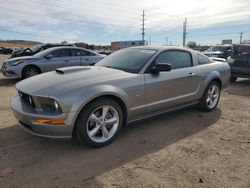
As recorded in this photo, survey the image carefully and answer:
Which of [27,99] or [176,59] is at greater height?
[176,59]

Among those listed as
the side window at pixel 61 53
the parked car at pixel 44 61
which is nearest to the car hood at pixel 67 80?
the parked car at pixel 44 61

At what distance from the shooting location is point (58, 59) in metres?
9.56

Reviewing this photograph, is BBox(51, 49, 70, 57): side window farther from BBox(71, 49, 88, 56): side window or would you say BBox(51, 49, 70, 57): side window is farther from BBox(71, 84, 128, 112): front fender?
BBox(71, 84, 128, 112): front fender

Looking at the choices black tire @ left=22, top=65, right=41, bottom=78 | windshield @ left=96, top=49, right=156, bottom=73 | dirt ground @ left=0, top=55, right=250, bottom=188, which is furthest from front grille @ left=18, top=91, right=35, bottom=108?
black tire @ left=22, top=65, right=41, bottom=78

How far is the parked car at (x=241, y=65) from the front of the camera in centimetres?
898

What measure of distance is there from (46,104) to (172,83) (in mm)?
2298

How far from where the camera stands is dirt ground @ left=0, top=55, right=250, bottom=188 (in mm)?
2783

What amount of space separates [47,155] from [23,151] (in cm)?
39

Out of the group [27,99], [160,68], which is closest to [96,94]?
[27,99]

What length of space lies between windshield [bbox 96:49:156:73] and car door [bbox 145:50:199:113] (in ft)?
0.67

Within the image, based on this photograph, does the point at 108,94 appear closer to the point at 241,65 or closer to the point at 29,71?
the point at 29,71

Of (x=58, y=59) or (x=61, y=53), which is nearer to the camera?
(x=58, y=59)

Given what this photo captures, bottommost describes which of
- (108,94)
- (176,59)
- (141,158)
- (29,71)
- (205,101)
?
(141,158)

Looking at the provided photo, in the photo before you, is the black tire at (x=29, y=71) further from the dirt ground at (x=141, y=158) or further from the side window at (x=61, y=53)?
the dirt ground at (x=141, y=158)
